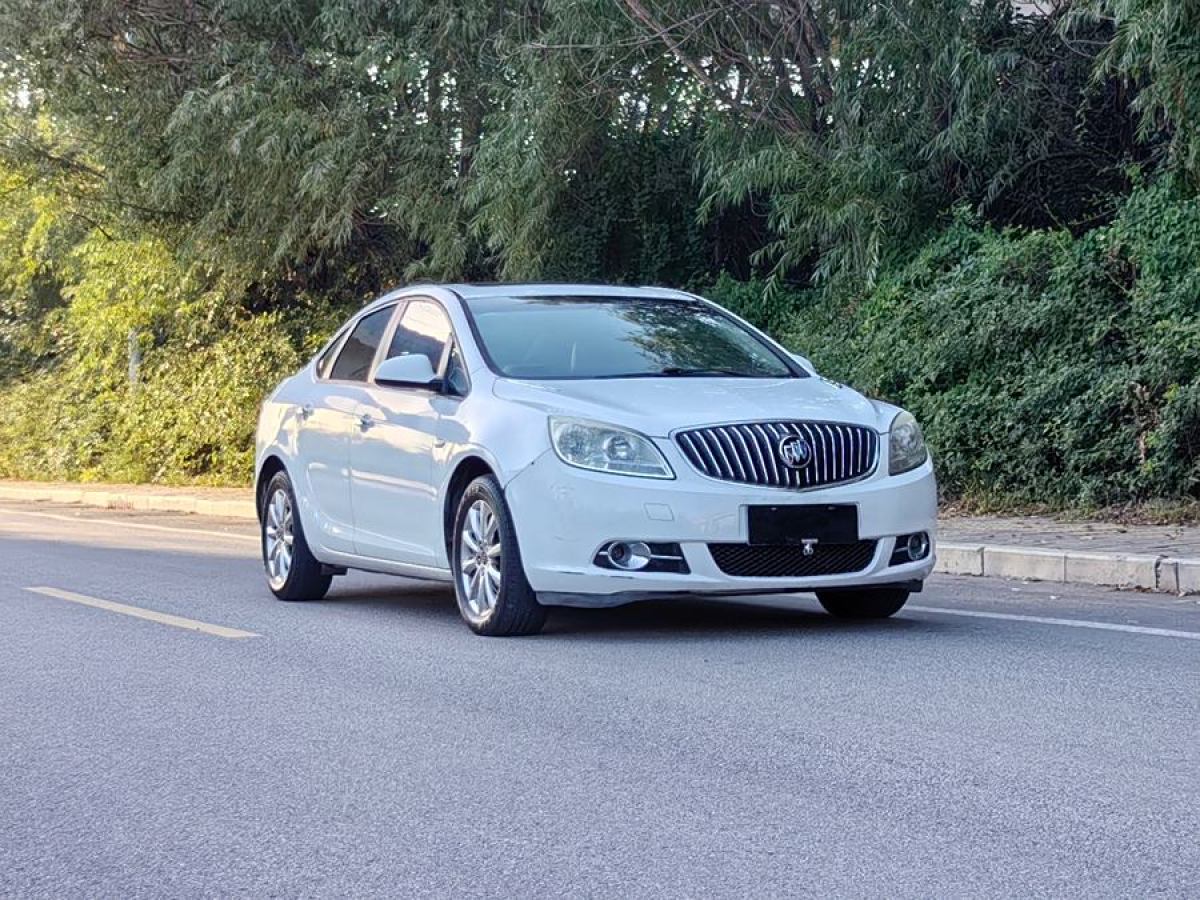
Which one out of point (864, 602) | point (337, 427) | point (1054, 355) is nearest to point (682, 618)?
point (864, 602)

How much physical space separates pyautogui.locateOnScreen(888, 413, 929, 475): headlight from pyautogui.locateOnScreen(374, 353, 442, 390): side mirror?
2174 mm

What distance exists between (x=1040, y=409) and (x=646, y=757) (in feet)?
33.9

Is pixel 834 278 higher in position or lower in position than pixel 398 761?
higher

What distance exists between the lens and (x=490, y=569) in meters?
8.78

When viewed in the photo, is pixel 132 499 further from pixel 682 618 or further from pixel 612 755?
pixel 612 755

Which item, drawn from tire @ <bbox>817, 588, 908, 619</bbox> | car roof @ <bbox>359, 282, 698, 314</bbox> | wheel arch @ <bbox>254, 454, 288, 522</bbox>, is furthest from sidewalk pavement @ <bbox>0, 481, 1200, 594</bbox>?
wheel arch @ <bbox>254, 454, 288, 522</bbox>

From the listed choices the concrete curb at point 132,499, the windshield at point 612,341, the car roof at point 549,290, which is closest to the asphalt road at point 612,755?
the windshield at point 612,341

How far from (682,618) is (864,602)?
908mm

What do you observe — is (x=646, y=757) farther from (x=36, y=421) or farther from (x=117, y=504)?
(x=36, y=421)

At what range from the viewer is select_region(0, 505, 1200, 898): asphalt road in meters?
4.53

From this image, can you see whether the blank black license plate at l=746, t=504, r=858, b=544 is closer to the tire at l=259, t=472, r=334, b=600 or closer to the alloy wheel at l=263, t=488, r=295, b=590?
the tire at l=259, t=472, r=334, b=600

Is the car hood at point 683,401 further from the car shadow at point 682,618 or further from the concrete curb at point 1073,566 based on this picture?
the concrete curb at point 1073,566

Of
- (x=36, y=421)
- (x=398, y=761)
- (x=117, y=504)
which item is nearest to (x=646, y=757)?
(x=398, y=761)

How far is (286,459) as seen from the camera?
11094 millimetres
